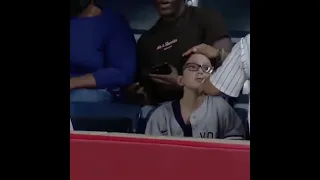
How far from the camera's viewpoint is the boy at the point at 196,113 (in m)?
2.26

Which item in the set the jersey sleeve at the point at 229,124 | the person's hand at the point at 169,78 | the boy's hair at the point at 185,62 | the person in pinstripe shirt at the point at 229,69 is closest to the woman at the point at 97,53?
the person's hand at the point at 169,78

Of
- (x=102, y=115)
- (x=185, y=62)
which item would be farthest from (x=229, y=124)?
(x=102, y=115)

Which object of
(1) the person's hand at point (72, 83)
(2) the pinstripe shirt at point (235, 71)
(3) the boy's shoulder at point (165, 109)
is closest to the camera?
(2) the pinstripe shirt at point (235, 71)

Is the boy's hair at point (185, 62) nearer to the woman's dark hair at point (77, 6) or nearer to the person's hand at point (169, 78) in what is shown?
the person's hand at point (169, 78)

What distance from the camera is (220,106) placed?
2.26 m

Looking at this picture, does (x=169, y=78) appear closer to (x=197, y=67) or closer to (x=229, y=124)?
(x=197, y=67)

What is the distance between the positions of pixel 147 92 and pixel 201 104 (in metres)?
0.25

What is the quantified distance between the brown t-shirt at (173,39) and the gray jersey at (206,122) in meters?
0.08

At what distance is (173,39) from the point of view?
231 centimetres

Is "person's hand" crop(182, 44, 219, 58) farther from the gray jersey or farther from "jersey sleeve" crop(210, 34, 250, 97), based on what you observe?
the gray jersey
